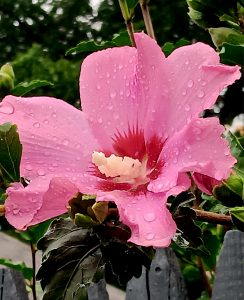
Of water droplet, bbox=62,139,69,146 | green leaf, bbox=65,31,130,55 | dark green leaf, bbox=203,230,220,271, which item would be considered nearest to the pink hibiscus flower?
water droplet, bbox=62,139,69,146

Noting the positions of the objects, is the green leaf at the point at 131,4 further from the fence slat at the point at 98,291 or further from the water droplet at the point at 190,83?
the fence slat at the point at 98,291

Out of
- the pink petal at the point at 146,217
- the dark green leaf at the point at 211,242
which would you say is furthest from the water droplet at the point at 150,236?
the dark green leaf at the point at 211,242

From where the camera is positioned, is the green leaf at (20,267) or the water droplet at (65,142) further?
the green leaf at (20,267)

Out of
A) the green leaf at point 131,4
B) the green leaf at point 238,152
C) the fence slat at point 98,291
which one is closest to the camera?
Result: the green leaf at point 238,152

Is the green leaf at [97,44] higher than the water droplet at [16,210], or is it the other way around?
the water droplet at [16,210]

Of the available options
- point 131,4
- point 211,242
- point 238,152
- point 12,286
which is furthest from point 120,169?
point 12,286

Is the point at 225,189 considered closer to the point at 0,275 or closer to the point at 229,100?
the point at 0,275

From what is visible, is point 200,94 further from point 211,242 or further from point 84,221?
point 211,242
